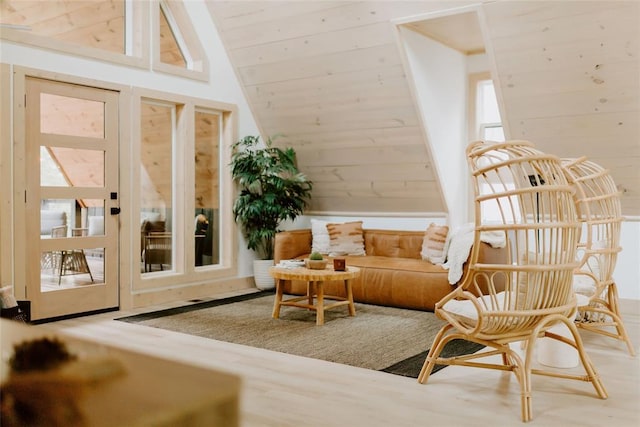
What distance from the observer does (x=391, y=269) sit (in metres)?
5.44

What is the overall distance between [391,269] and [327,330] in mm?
1245

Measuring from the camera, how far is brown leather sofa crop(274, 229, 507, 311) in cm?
518

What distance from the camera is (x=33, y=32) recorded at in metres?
4.65

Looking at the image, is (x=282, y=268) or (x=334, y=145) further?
(x=334, y=145)

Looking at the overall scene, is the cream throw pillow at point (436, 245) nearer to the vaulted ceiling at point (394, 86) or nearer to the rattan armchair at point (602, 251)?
the vaulted ceiling at point (394, 86)

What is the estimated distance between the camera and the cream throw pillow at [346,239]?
20.4ft

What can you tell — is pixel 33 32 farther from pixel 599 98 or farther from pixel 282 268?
pixel 599 98

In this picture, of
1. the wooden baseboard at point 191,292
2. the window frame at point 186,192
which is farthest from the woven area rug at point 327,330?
the window frame at point 186,192

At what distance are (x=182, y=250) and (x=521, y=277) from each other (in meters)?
3.79

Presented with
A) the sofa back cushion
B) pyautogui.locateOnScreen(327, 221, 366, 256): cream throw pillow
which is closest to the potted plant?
pyautogui.locateOnScreen(327, 221, 366, 256): cream throw pillow

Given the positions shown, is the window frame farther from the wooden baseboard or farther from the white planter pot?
the white planter pot

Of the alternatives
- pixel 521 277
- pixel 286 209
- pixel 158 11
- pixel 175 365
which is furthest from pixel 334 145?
pixel 175 365

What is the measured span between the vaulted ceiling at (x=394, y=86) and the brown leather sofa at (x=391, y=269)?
45 centimetres

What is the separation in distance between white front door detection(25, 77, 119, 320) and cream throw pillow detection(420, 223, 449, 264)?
9.10ft
